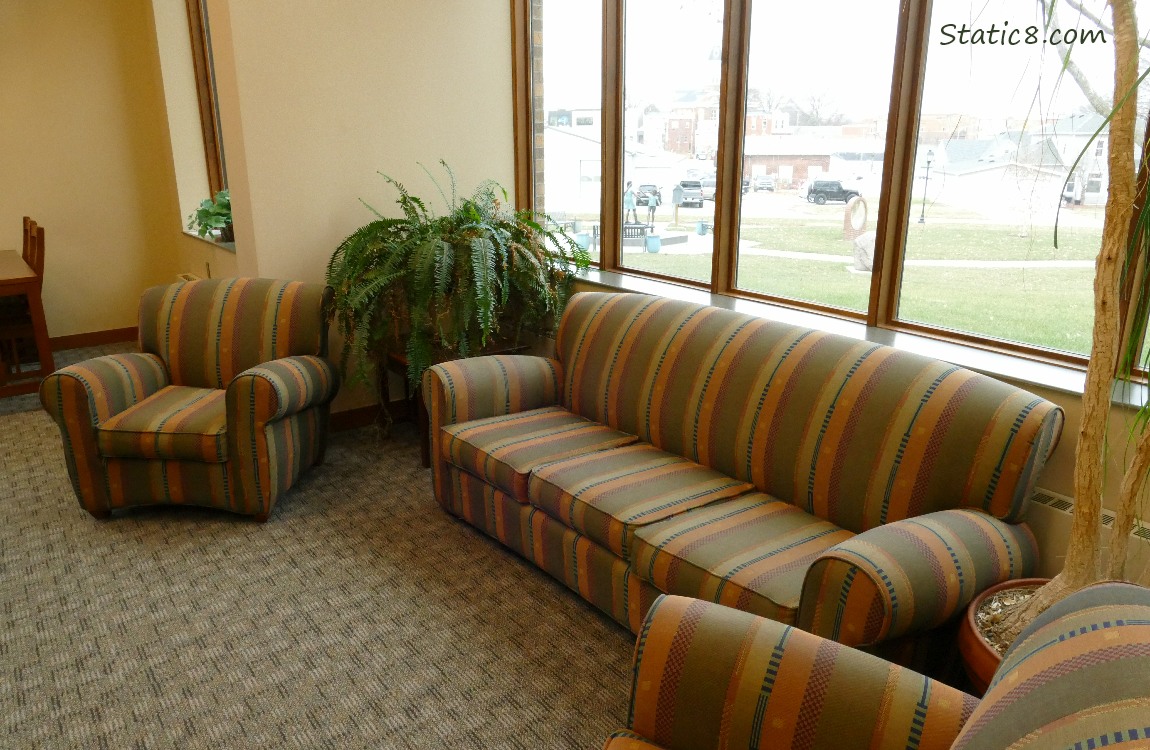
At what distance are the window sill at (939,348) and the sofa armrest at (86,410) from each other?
2.00 meters

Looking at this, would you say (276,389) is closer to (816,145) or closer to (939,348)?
(816,145)

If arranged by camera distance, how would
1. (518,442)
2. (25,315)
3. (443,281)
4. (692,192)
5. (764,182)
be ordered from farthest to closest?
(25,315), (692,192), (443,281), (764,182), (518,442)

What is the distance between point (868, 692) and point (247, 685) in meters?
1.59

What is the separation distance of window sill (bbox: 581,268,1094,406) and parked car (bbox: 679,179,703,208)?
0.34 metres

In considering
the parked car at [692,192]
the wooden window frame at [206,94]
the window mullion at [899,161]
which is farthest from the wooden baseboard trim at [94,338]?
the window mullion at [899,161]

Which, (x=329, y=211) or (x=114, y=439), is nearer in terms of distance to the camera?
(x=114, y=439)

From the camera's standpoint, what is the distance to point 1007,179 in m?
2.29

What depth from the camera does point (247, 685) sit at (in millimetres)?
2088

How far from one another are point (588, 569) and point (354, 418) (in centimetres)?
199

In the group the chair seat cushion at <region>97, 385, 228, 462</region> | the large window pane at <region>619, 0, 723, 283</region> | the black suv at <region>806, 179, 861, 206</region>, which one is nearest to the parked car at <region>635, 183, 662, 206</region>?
the large window pane at <region>619, 0, 723, 283</region>

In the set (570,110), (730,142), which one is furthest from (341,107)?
(730,142)

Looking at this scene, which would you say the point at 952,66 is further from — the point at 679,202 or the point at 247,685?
the point at 247,685

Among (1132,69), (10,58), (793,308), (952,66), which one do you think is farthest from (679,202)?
(10,58)

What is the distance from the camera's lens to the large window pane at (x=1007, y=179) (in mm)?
2115
